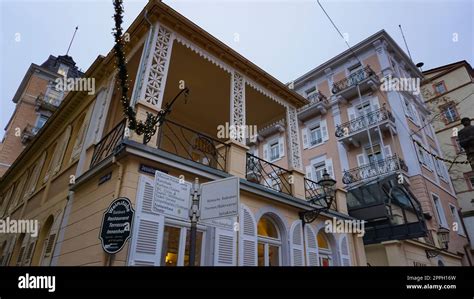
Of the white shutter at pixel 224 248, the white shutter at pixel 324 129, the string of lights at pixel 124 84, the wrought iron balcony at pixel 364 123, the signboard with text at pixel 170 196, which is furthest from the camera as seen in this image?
the white shutter at pixel 324 129

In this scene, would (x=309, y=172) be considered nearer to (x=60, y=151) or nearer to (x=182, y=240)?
(x=60, y=151)

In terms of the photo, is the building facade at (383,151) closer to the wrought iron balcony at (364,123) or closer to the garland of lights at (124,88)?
the wrought iron balcony at (364,123)

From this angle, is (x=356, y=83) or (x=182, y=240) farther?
(x=356, y=83)

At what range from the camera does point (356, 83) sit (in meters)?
16.9

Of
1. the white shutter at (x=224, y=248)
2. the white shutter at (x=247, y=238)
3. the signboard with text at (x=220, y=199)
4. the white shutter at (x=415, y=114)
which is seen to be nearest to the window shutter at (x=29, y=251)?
the white shutter at (x=224, y=248)

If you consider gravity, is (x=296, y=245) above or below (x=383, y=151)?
below

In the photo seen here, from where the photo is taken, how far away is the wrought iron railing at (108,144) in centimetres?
591

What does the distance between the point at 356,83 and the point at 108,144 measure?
50.5 feet

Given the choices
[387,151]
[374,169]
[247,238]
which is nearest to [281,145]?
[374,169]

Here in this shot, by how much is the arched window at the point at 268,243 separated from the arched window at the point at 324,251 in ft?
5.21

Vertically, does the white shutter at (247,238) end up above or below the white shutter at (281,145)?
below
